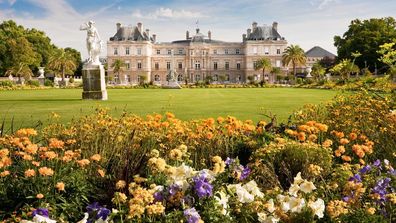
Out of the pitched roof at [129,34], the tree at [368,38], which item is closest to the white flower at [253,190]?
the tree at [368,38]

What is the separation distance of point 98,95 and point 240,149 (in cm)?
1736

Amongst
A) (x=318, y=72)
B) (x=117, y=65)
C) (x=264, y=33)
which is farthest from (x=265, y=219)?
(x=264, y=33)

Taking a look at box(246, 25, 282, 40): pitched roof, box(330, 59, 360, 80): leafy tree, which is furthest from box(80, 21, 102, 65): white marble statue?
box(246, 25, 282, 40): pitched roof

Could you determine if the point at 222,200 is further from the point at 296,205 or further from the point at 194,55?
the point at 194,55

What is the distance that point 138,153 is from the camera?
16.5 ft

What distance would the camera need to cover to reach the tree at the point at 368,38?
201 ft

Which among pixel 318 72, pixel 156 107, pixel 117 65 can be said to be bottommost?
pixel 156 107

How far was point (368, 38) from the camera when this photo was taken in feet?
203

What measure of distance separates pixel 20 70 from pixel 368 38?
157 ft

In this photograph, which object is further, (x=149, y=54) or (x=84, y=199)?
(x=149, y=54)

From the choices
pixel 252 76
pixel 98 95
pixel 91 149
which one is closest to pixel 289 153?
pixel 91 149

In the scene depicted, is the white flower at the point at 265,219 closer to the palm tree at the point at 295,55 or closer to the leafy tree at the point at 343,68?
the leafy tree at the point at 343,68

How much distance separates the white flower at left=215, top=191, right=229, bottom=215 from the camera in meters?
3.21

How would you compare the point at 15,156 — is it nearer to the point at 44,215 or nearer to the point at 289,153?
the point at 44,215
